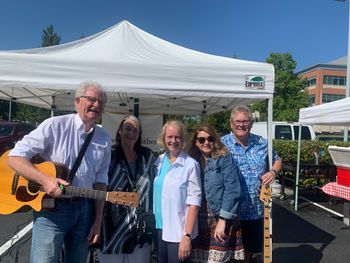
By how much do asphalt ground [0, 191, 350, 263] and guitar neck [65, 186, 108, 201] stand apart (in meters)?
2.72

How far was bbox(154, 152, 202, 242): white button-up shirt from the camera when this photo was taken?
2898 mm

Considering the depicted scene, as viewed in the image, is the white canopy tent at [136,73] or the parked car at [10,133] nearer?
the white canopy tent at [136,73]

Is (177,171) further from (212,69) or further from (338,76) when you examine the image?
(338,76)

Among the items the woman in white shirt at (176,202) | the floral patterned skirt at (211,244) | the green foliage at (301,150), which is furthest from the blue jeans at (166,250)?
the green foliage at (301,150)

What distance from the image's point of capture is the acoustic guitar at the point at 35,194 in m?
2.52

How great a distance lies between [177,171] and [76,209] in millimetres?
784

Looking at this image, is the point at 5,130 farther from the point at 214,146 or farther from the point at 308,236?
the point at 214,146

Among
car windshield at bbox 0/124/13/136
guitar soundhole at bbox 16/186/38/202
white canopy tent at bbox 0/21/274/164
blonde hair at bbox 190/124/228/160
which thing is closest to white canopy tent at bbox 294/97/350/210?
white canopy tent at bbox 0/21/274/164

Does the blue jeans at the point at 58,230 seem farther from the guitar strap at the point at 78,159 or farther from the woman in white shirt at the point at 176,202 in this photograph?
the woman in white shirt at the point at 176,202

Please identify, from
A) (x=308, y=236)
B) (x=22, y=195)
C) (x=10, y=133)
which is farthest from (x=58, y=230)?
(x=10, y=133)

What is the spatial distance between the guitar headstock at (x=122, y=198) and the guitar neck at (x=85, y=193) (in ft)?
0.14

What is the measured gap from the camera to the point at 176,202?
290 centimetres

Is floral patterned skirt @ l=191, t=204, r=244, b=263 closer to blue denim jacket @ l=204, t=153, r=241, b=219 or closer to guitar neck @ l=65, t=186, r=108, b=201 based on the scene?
blue denim jacket @ l=204, t=153, r=241, b=219

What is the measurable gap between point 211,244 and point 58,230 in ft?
3.86
